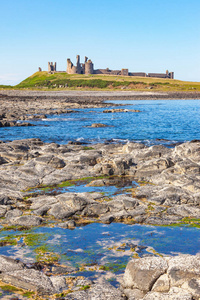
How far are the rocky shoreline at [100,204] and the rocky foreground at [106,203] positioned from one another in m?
0.02

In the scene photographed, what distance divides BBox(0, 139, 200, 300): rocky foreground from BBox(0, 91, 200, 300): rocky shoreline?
0.02m

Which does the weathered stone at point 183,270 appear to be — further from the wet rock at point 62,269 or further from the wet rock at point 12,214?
the wet rock at point 12,214

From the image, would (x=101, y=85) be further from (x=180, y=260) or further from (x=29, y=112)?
(x=180, y=260)

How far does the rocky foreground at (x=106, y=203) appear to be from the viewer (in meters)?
9.25

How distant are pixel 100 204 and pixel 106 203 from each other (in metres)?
0.36

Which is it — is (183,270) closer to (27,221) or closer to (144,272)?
(144,272)

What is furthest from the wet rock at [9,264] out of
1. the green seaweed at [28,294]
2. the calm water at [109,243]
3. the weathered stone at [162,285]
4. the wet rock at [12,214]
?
the wet rock at [12,214]

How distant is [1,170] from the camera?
2236cm

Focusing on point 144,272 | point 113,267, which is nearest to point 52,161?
point 113,267

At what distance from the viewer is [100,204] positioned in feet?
53.2

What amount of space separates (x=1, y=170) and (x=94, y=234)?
10862 mm

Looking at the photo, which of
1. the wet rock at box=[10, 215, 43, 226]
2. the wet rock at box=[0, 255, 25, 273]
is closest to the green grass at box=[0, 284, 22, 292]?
the wet rock at box=[0, 255, 25, 273]

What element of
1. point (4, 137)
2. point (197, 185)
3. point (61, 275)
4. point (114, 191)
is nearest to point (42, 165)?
point (114, 191)

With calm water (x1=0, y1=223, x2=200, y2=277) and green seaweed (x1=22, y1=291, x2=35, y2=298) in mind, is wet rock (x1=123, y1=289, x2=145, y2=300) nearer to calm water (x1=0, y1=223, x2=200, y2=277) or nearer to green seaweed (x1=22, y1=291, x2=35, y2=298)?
calm water (x1=0, y1=223, x2=200, y2=277)
